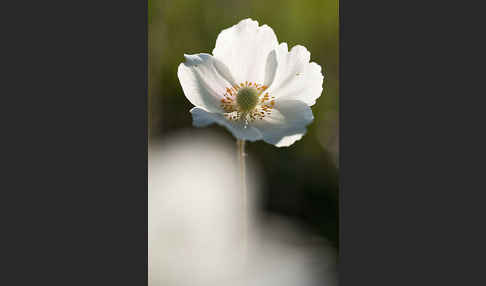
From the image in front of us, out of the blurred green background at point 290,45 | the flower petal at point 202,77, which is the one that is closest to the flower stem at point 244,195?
the blurred green background at point 290,45

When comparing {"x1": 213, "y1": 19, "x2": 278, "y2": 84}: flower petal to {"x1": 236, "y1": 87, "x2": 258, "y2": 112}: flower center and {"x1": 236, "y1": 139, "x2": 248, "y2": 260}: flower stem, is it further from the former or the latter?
{"x1": 236, "y1": 139, "x2": 248, "y2": 260}: flower stem

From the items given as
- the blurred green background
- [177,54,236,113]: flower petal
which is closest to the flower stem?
the blurred green background

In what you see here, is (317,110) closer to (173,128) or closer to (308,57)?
(308,57)

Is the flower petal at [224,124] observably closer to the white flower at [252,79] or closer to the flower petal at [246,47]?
the white flower at [252,79]

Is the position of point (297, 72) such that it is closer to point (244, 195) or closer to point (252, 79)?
point (252, 79)

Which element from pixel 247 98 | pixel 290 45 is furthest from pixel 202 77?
pixel 290 45

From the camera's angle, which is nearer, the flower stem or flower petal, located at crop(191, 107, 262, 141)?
flower petal, located at crop(191, 107, 262, 141)

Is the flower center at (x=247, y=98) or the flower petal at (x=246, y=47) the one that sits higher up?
the flower petal at (x=246, y=47)

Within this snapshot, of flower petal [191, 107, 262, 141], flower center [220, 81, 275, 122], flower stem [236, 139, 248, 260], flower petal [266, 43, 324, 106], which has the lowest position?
flower stem [236, 139, 248, 260]
